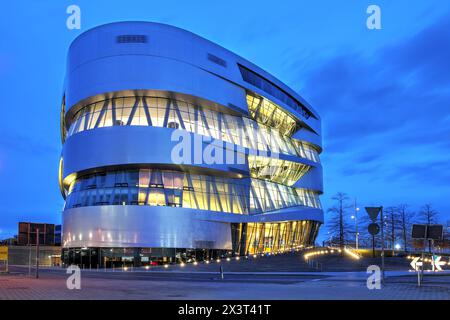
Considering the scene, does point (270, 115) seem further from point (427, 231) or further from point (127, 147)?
point (427, 231)

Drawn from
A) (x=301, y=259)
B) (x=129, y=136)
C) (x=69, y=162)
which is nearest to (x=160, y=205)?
(x=129, y=136)

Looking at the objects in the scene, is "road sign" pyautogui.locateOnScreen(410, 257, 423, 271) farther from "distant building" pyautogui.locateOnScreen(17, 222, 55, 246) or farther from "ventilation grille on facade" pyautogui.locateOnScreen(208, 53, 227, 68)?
"ventilation grille on facade" pyautogui.locateOnScreen(208, 53, 227, 68)

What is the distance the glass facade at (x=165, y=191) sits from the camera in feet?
183

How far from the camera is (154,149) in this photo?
54.8 m

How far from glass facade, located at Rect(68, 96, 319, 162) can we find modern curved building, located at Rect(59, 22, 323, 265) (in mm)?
128

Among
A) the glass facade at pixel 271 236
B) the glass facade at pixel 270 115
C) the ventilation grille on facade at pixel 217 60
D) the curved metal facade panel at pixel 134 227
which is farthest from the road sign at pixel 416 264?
the glass facade at pixel 270 115

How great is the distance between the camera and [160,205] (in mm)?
55500

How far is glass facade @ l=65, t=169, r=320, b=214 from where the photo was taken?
55750 millimetres

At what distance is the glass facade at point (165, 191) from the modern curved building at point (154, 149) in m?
0.12

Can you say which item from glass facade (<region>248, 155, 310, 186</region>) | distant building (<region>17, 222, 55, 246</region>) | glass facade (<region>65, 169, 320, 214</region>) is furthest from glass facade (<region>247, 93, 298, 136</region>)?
distant building (<region>17, 222, 55, 246</region>)

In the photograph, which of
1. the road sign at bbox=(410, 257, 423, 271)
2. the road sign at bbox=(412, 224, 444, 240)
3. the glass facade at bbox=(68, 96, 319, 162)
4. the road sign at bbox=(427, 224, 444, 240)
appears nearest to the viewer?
the road sign at bbox=(427, 224, 444, 240)

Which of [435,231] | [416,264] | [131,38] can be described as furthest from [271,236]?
[435,231]

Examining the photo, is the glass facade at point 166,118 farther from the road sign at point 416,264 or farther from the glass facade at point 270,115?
the road sign at point 416,264

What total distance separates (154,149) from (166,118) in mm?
4097
